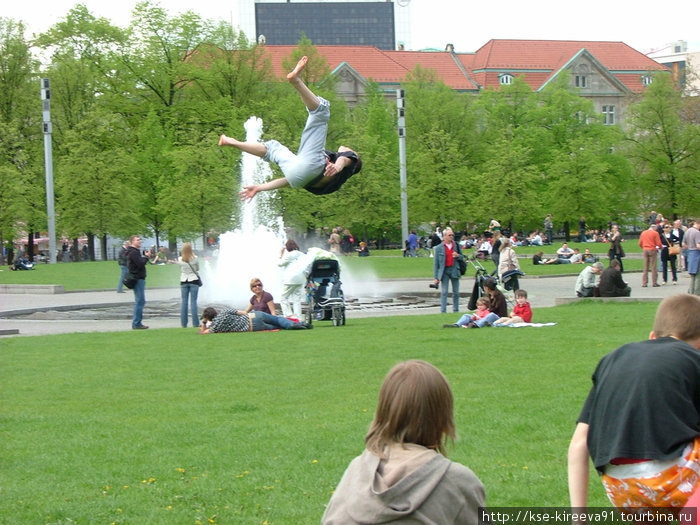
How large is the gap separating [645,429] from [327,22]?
196 meters

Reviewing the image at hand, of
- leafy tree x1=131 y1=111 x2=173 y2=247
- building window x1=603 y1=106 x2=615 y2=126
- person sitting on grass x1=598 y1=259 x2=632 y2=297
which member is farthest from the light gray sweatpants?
building window x1=603 y1=106 x2=615 y2=126

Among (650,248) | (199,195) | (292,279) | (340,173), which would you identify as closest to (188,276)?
(292,279)

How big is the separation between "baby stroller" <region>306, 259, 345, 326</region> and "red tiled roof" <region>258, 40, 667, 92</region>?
7997 cm

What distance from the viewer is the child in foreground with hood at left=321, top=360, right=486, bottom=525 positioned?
4016mm

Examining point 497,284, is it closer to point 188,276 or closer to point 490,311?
point 490,311

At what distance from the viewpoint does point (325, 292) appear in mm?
23031

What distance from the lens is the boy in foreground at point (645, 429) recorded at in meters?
5.06

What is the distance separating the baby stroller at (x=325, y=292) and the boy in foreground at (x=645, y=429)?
16975 millimetres

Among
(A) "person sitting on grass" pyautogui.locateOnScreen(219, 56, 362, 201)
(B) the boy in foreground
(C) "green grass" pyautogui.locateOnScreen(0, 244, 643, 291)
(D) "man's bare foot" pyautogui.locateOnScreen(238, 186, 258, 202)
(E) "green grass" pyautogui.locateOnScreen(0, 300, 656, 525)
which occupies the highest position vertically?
(A) "person sitting on grass" pyautogui.locateOnScreen(219, 56, 362, 201)

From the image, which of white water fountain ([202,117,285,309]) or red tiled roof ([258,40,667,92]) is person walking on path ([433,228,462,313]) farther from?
red tiled roof ([258,40,667,92])

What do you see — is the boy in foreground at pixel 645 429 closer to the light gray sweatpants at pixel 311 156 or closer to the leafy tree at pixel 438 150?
the light gray sweatpants at pixel 311 156

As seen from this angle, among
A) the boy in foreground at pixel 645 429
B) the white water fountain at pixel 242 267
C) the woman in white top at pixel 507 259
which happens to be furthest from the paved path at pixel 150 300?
the boy in foreground at pixel 645 429

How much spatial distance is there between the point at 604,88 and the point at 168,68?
5224cm

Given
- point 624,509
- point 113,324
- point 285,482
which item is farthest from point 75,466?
point 113,324
